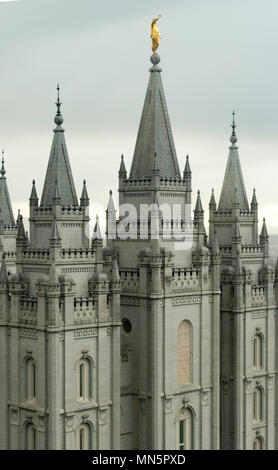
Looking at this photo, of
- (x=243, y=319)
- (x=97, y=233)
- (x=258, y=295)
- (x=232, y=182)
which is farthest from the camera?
(x=232, y=182)

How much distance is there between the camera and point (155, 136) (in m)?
46.9

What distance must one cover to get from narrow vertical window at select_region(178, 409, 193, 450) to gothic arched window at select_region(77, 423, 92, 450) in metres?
6.49

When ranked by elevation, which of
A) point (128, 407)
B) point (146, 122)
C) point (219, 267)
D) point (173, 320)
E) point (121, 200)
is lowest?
point (128, 407)

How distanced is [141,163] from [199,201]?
429cm

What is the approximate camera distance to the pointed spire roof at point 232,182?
177 ft

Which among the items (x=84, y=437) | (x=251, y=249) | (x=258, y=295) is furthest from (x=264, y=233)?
(x=84, y=437)

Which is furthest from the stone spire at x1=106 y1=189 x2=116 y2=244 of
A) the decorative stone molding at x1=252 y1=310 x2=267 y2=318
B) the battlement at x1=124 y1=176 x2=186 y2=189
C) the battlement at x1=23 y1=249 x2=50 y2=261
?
the decorative stone molding at x1=252 y1=310 x2=267 y2=318

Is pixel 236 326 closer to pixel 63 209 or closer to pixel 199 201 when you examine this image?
pixel 199 201

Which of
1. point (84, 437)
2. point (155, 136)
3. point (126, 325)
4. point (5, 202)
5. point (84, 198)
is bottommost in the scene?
point (84, 437)

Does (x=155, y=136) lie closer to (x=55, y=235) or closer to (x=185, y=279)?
(x=185, y=279)

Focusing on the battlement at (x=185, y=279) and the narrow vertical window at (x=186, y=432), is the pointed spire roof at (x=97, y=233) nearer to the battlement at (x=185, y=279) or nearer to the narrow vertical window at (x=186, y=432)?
the battlement at (x=185, y=279)

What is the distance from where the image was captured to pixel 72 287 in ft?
134

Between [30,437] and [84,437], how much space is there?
110 inches

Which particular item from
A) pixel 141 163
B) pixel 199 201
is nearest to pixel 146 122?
pixel 141 163
